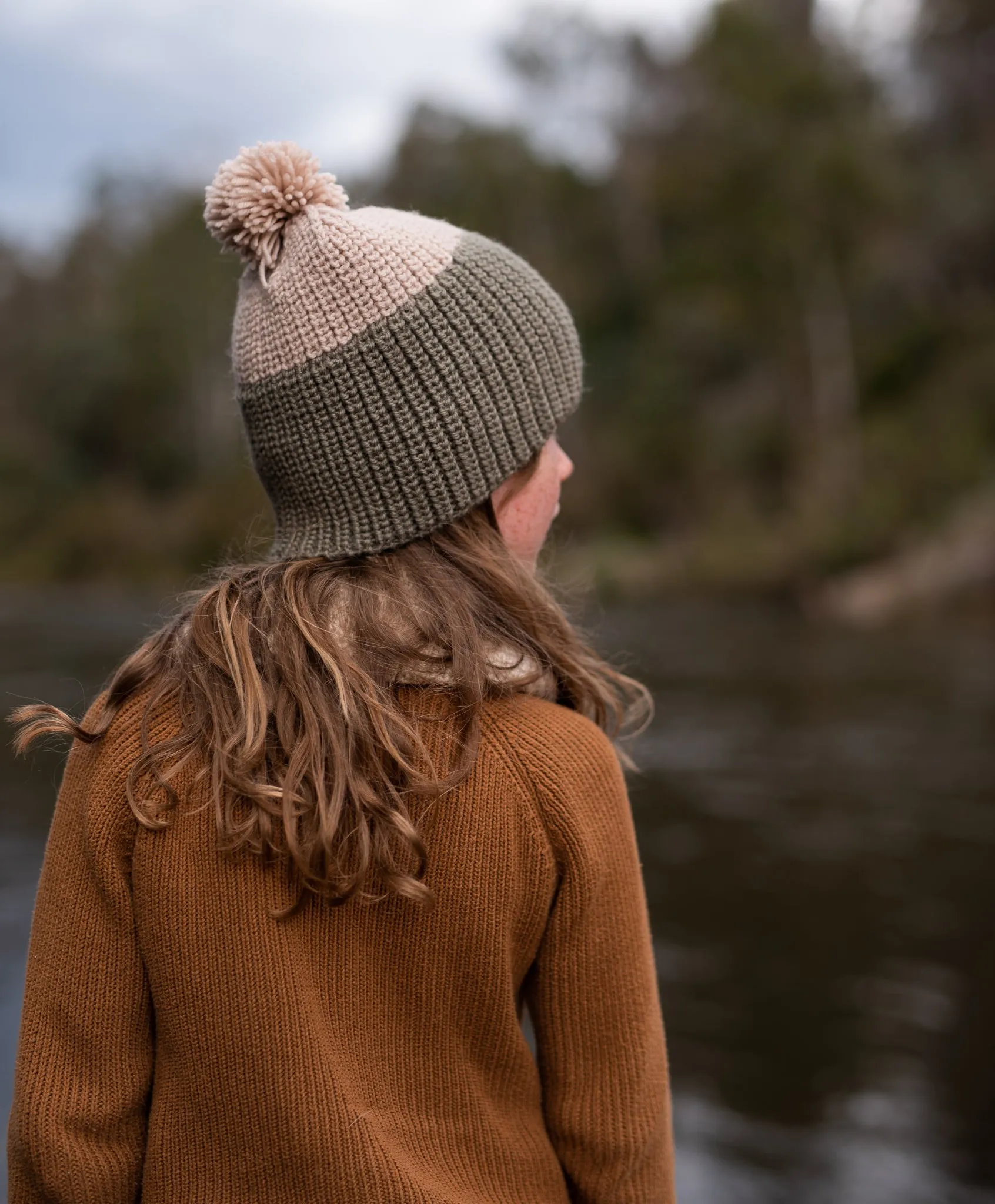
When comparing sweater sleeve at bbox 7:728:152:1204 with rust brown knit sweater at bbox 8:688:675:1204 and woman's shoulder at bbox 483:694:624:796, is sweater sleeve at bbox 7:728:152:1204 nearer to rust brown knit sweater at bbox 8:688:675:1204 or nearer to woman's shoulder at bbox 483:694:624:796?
rust brown knit sweater at bbox 8:688:675:1204

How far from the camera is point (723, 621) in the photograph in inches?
534

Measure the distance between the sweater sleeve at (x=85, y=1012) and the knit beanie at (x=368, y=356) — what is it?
354mm

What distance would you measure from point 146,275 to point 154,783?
1255 inches

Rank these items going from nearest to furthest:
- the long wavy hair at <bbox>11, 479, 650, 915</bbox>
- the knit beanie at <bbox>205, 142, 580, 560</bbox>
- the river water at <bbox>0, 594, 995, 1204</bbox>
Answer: the long wavy hair at <bbox>11, 479, 650, 915</bbox> < the knit beanie at <bbox>205, 142, 580, 560</bbox> < the river water at <bbox>0, 594, 995, 1204</bbox>

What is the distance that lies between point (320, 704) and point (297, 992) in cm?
29

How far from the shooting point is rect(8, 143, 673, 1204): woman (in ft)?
3.86

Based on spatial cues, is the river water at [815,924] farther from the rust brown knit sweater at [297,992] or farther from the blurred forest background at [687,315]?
the blurred forest background at [687,315]

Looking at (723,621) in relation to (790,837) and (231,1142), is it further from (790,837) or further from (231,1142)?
(231,1142)

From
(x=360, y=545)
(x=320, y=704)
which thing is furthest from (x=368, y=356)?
(x=320, y=704)

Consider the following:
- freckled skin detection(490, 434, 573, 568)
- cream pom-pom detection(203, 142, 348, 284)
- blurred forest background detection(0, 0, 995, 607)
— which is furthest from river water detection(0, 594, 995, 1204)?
blurred forest background detection(0, 0, 995, 607)

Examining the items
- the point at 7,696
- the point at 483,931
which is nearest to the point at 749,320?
the point at 7,696

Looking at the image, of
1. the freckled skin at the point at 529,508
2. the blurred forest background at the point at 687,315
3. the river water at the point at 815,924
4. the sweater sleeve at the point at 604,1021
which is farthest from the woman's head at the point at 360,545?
the blurred forest background at the point at 687,315

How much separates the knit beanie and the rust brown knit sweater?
254mm

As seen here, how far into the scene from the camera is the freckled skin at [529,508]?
55.1 inches
